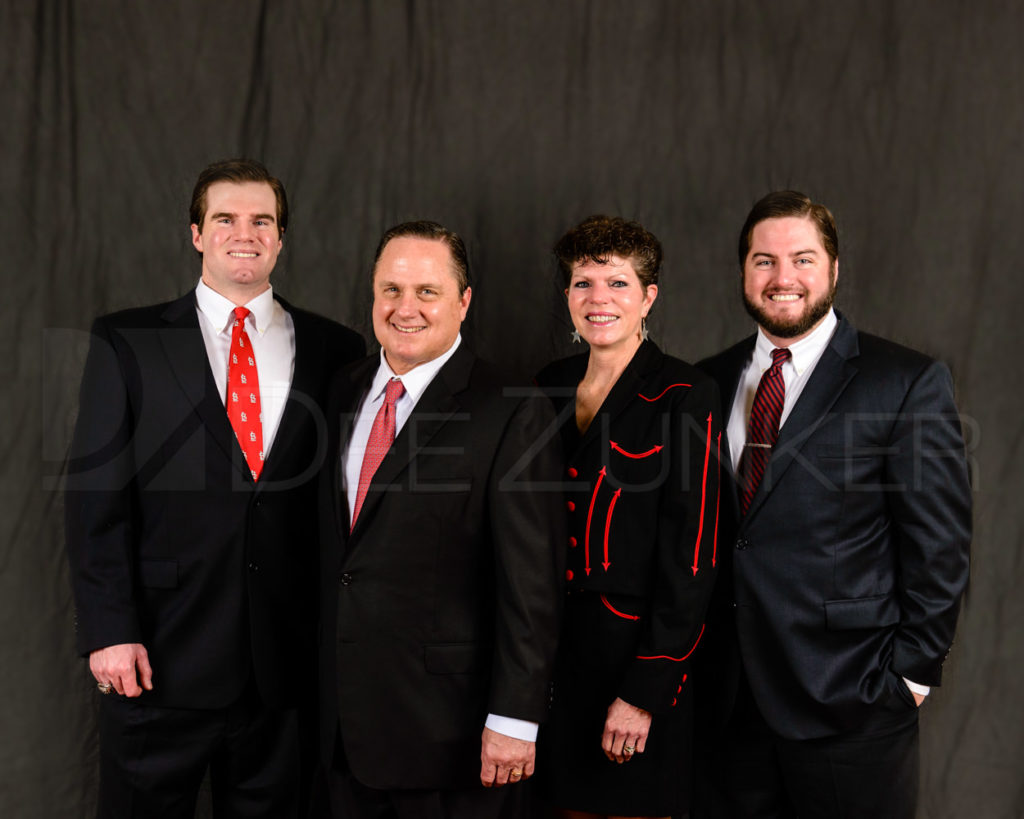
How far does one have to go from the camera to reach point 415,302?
1.88m

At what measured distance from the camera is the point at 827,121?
101 inches

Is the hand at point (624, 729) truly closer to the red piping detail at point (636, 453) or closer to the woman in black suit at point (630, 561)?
the woman in black suit at point (630, 561)

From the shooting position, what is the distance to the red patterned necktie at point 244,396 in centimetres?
204

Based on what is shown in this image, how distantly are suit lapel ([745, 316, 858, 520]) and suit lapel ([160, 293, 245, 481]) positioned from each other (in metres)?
1.09

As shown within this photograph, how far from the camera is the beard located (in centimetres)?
204

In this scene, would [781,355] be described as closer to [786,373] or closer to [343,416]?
[786,373]

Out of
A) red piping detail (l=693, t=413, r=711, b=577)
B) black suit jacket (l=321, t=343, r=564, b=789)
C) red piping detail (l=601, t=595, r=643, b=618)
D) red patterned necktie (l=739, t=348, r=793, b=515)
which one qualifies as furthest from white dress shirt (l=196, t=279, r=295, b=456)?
red patterned necktie (l=739, t=348, r=793, b=515)

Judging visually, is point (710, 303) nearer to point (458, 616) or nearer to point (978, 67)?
point (978, 67)

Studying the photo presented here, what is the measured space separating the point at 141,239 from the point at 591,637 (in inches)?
63.7

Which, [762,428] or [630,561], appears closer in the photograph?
[630,561]

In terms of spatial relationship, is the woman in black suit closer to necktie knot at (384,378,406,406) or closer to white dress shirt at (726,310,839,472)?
white dress shirt at (726,310,839,472)

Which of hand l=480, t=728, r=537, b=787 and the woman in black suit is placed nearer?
hand l=480, t=728, r=537, b=787

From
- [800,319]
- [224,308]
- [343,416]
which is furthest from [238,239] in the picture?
[800,319]

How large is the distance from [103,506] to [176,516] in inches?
5.7
